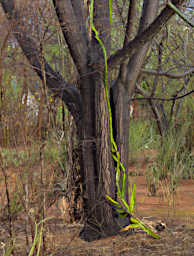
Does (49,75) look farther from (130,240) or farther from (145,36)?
(130,240)

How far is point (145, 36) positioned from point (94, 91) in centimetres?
58

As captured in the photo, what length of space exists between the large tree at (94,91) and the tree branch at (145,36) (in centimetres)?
2

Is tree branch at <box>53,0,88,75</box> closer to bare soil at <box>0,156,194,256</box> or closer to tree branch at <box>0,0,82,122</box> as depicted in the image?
tree branch at <box>0,0,82,122</box>

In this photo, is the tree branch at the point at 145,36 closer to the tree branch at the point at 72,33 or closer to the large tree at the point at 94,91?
the large tree at the point at 94,91

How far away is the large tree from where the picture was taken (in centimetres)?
250

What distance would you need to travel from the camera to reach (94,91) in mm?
2525

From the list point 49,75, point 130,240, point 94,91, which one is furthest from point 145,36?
point 130,240

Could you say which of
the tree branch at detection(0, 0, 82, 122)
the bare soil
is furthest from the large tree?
the bare soil

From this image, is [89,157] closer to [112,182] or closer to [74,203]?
[112,182]

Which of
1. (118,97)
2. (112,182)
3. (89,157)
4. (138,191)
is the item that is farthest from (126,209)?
(138,191)

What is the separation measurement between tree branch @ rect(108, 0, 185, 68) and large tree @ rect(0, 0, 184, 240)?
2 cm

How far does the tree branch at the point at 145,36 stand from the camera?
196cm

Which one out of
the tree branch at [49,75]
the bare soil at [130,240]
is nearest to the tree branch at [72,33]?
the tree branch at [49,75]

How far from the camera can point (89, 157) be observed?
258 centimetres
